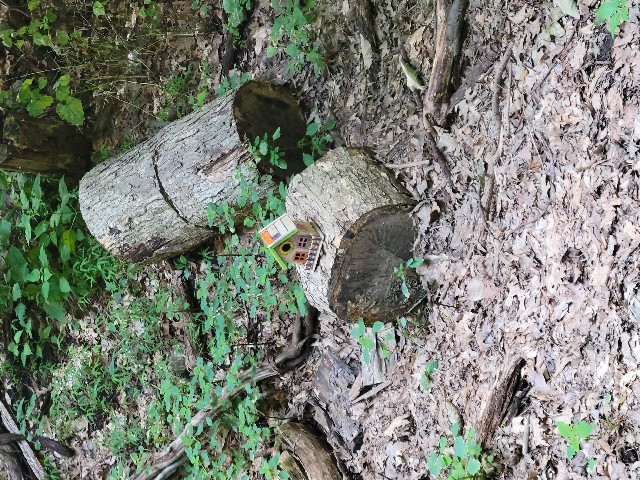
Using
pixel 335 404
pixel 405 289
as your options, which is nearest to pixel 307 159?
pixel 405 289

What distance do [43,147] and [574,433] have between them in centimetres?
375

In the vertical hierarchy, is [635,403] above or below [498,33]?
below

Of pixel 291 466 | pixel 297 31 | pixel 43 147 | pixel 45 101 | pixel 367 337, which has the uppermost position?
pixel 45 101

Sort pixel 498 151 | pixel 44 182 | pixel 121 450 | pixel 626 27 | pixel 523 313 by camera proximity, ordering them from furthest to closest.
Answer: pixel 44 182
pixel 121 450
pixel 498 151
pixel 523 313
pixel 626 27

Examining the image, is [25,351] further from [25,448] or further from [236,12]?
[236,12]

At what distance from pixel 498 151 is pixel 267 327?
176 cm

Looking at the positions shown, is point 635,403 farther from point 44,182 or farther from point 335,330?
point 44,182

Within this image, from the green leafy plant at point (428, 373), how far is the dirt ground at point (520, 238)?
0.02 m

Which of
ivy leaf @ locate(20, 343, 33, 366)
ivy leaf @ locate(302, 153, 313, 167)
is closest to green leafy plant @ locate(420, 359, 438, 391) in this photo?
ivy leaf @ locate(302, 153, 313, 167)

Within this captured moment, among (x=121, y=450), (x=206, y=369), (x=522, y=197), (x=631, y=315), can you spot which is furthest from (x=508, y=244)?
(x=121, y=450)

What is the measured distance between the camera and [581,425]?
1.97 metres

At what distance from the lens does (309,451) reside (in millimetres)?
3146

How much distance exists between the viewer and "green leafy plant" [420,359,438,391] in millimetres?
2648

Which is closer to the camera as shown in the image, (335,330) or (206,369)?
(335,330)
